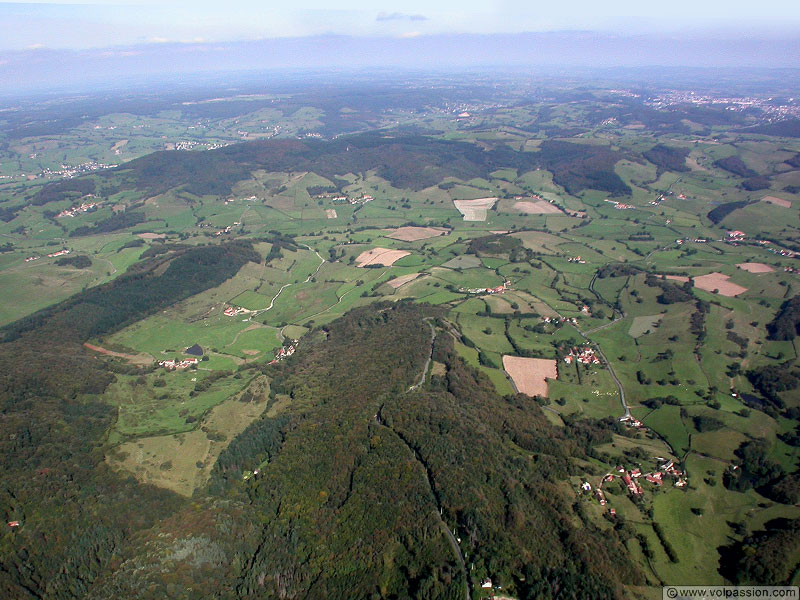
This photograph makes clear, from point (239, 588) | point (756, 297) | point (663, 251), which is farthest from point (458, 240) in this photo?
point (239, 588)

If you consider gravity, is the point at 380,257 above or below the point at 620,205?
above

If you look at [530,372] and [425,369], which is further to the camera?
[530,372]

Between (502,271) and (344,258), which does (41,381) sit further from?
(502,271)

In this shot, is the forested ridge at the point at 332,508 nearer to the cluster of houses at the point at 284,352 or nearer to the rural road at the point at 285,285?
the cluster of houses at the point at 284,352

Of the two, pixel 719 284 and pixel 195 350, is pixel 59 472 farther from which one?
pixel 719 284

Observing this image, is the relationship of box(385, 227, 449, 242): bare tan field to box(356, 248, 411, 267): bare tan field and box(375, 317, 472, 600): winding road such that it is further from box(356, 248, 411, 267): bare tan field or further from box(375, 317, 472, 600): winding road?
box(375, 317, 472, 600): winding road

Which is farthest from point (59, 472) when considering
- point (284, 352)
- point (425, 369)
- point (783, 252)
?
point (783, 252)

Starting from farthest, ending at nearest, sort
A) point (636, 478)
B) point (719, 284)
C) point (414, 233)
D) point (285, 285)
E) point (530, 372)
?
point (414, 233) → point (285, 285) → point (719, 284) → point (530, 372) → point (636, 478)
